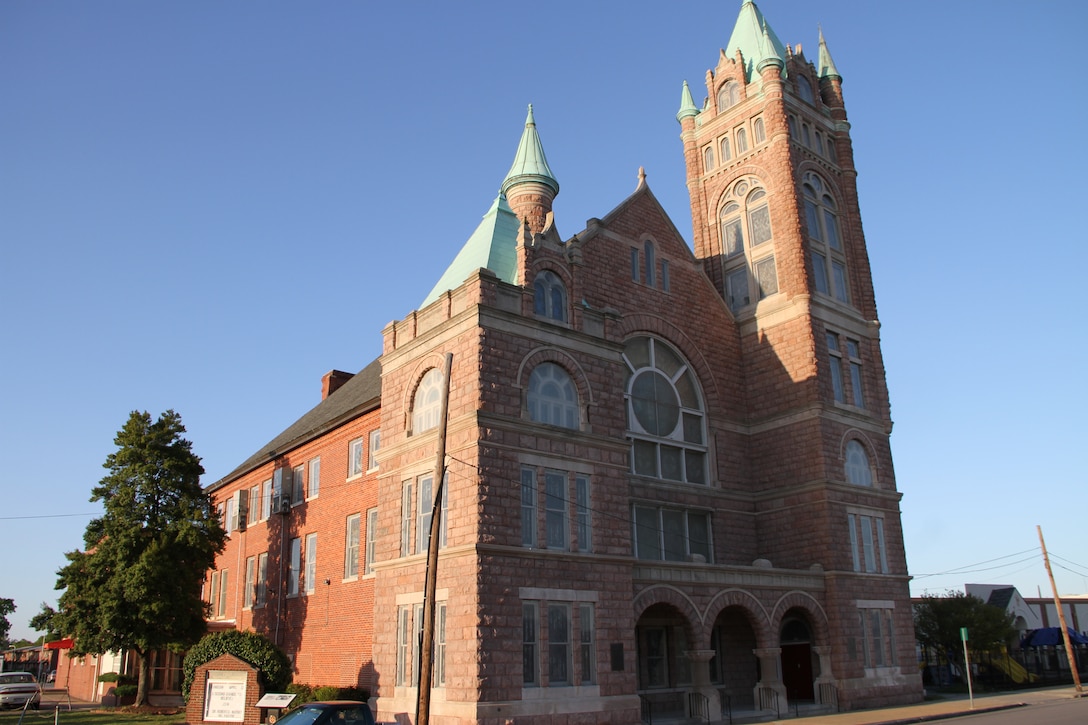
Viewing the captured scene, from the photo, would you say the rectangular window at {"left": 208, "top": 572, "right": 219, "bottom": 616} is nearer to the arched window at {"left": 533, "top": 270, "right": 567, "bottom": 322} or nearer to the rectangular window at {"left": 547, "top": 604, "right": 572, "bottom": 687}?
the rectangular window at {"left": 547, "top": 604, "right": 572, "bottom": 687}

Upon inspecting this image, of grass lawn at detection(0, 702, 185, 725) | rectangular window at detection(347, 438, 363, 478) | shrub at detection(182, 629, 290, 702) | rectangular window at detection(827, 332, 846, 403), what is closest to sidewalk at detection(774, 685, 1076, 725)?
rectangular window at detection(827, 332, 846, 403)

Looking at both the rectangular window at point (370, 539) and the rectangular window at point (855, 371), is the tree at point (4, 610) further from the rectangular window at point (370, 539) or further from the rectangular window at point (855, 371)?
the rectangular window at point (855, 371)

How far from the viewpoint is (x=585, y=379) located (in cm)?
2434

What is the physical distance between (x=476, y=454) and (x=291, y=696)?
6.98 meters

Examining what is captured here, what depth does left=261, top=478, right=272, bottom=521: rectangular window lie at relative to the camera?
38500 millimetres

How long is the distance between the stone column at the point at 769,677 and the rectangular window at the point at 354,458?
15.0 m

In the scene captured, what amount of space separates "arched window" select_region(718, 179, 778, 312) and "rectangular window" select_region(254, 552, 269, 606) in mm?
22464

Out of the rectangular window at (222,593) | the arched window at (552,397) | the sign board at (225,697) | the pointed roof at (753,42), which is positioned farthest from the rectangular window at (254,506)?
the pointed roof at (753,42)

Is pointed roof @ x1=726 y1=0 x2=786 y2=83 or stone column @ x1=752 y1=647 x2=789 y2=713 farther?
pointed roof @ x1=726 y1=0 x2=786 y2=83

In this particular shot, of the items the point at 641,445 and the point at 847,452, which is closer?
the point at 641,445

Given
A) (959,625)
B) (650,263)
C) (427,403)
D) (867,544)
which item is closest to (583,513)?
(427,403)

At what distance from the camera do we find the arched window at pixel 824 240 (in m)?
35.0

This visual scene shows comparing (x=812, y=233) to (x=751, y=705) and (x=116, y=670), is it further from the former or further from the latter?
(x=116, y=670)

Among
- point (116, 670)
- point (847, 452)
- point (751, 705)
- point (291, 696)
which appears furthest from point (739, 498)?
point (116, 670)
